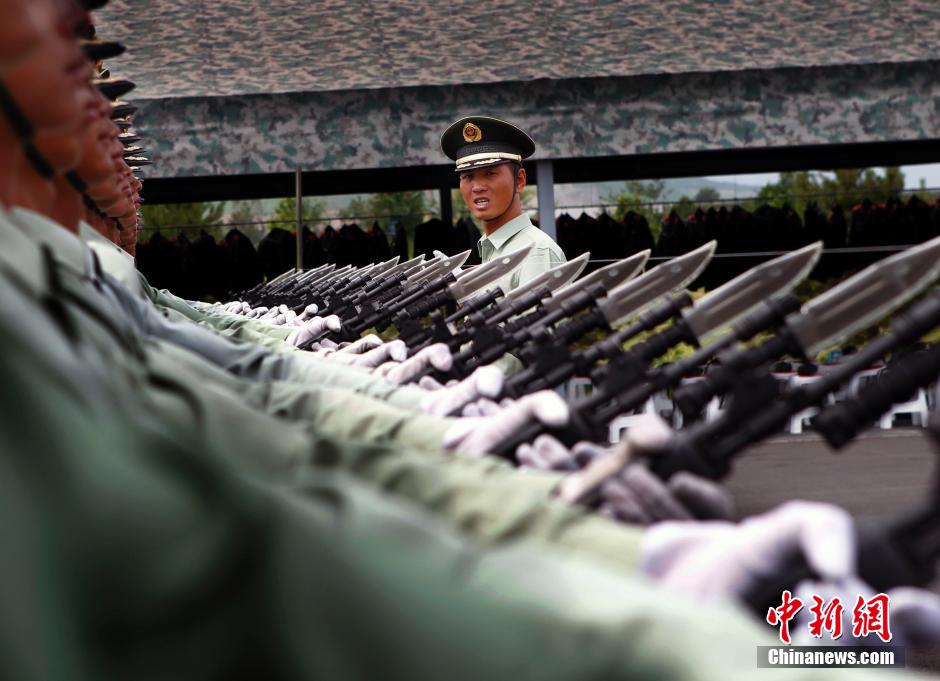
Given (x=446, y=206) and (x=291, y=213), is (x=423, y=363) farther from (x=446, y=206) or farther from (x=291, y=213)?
(x=291, y=213)

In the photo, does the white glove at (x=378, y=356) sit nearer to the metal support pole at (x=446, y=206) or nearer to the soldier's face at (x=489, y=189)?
the soldier's face at (x=489, y=189)

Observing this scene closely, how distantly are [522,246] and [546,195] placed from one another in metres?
4.30

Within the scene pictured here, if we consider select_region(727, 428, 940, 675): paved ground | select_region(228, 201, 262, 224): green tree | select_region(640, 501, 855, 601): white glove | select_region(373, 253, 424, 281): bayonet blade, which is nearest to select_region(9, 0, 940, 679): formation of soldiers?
select_region(640, 501, 855, 601): white glove

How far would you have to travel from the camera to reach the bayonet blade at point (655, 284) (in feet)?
6.81

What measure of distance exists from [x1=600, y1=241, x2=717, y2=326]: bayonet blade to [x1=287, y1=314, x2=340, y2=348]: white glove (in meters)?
1.91

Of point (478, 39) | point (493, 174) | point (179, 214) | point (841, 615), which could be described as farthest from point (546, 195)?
point (841, 615)

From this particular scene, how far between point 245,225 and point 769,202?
4196mm

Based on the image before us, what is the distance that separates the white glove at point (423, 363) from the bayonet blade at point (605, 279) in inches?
9.5

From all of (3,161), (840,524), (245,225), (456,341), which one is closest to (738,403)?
(840,524)

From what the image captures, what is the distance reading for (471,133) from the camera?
474 centimetres

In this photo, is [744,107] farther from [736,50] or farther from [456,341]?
[456,341]

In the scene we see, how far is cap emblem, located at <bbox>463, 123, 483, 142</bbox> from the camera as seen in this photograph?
4.71m

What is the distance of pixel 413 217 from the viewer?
29.1 feet

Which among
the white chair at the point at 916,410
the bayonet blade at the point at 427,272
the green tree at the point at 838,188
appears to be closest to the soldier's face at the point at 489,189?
the bayonet blade at the point at 427,272
